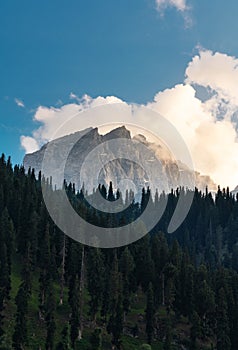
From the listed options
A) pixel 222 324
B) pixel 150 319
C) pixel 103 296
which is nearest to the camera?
pixel 222 324

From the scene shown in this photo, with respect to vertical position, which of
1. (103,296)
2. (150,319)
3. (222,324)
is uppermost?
(103,296)

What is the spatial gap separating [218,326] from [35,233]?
49304 millimetres

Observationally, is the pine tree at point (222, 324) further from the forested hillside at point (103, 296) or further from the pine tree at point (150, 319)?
the pine tree at point (150, 319)

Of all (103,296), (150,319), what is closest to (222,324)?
(150,319)

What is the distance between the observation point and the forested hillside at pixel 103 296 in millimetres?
70688

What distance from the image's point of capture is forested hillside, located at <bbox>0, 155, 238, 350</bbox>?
232 feet

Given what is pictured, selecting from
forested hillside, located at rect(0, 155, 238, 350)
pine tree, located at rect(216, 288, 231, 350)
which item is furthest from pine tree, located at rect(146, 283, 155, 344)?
pine tree, located at rect(216, 288, 231, 350)

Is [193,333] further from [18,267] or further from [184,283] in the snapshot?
[18,267]

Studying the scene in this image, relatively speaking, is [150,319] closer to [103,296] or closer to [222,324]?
[103,296]

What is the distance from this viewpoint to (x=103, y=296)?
277ft

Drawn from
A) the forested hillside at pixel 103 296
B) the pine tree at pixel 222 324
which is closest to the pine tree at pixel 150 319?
the forested hillside at pixel 103 296

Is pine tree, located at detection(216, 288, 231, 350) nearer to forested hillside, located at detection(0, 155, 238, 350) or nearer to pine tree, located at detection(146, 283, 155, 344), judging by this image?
forested hillside, located at detection(0, 155, 238, 350)

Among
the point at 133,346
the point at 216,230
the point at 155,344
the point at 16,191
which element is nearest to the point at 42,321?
the point at 133,346

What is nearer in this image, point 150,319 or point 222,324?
point 222,324
